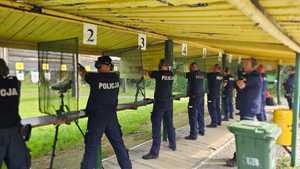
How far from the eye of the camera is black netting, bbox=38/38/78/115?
4.56 m

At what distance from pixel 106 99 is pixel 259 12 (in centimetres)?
240

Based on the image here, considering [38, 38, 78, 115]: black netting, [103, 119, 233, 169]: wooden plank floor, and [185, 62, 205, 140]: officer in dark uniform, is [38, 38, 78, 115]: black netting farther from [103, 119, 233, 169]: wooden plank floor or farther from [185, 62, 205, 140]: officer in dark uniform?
[185, 62, 205, 140]: officer in dark uniform

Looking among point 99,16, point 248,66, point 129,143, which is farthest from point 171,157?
point 99,16

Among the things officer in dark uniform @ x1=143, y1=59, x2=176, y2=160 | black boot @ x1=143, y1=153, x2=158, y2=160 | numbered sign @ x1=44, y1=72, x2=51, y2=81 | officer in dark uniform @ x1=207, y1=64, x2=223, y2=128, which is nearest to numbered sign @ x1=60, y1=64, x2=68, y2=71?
numbered sign @ x1=44, y1=72, x2=51, y2=81

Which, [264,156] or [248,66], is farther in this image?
[248,66]

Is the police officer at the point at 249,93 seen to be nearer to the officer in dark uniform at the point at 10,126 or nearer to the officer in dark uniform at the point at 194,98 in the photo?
the officer in dark uniform at the point at 194,98

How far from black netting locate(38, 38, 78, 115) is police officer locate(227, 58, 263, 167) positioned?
2.69 metres

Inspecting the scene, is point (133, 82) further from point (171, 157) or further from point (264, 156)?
point (264, 156)

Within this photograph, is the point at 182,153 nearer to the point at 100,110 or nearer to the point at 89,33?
the point at 100,110

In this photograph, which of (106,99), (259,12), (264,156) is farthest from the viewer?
(106,99)

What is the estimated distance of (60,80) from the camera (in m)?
4.66

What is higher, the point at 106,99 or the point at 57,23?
the point at 57,23

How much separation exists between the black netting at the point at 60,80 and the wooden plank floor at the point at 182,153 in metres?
1.32

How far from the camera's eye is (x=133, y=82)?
6.53 meters
